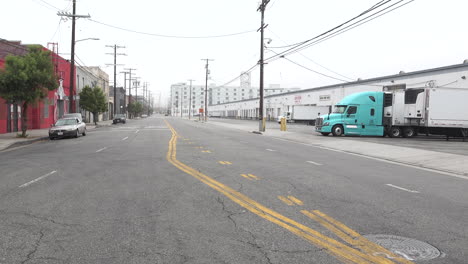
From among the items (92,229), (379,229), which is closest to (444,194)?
(379,229)

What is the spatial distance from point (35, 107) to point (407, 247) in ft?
93.2

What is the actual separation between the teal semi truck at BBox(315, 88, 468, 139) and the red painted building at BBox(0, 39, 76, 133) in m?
21.9

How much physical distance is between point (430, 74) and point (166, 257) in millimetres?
40456

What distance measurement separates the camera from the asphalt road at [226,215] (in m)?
4.12

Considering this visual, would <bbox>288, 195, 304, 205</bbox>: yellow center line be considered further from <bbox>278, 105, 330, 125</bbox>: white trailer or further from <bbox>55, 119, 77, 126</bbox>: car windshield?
<bbox>278, 105, 330, 125</bbox>: white trailer

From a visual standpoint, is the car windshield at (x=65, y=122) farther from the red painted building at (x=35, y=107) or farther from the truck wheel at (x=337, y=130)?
the truck wheel at (x=337, y=130)

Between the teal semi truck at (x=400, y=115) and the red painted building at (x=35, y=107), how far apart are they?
21.9m

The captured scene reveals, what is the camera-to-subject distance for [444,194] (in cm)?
755

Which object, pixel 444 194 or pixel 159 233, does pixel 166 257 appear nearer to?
pixel 159 233

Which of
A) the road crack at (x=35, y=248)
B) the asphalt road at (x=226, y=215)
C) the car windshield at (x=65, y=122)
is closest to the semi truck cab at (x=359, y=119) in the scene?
the asphalt road at (x=226, y=215)

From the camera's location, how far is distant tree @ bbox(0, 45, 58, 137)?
70.9ft

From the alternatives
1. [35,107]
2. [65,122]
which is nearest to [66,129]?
[65,122]

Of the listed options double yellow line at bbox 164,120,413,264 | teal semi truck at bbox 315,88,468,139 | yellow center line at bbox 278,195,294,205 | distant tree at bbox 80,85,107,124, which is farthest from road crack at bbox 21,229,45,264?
distant tree at bbox 80,85,107,124

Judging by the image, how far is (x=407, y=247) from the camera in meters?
4.31
